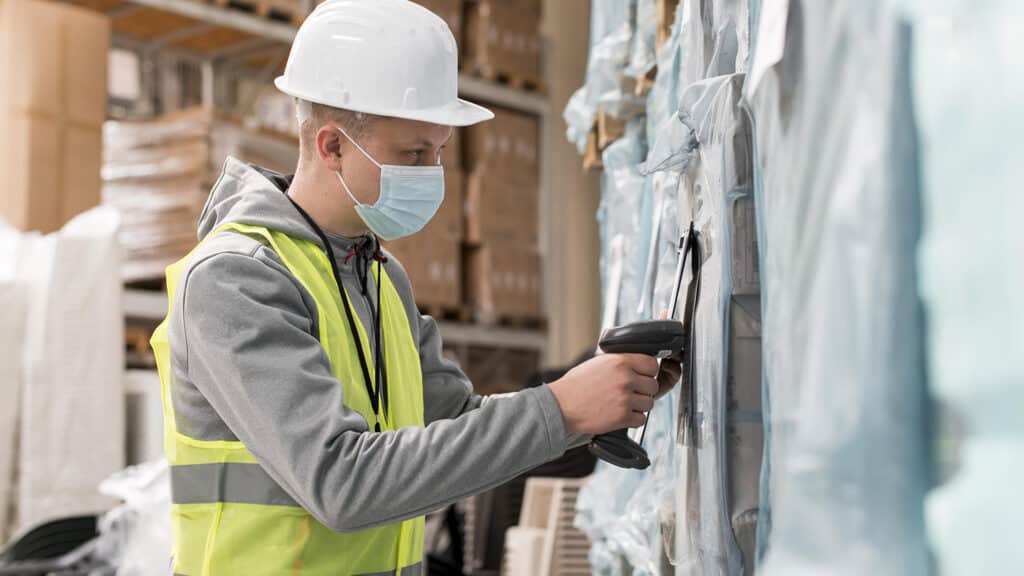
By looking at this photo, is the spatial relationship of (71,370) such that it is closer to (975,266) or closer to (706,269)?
(706,269)

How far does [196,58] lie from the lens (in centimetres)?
823

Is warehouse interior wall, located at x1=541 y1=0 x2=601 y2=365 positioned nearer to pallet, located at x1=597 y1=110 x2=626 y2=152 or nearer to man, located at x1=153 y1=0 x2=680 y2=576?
pallet, located at x1=597 y1=110 x2=626 y2=152

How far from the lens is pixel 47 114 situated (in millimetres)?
6090

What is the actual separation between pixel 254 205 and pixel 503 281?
6.33 meters

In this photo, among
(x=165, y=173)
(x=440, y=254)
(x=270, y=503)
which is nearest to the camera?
(x=270, y=503)

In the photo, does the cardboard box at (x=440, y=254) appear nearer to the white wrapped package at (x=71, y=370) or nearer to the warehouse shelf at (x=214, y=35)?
the warehouse shelf at (x=214, y=35)

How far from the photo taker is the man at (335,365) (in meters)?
1.85

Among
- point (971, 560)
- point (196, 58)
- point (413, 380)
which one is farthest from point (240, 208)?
point (196, 58)

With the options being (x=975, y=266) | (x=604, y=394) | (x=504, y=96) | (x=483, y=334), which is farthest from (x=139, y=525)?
(x=504, y=96)

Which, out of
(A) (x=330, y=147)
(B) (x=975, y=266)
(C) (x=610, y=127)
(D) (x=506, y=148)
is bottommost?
(B) (x=975, y=266)

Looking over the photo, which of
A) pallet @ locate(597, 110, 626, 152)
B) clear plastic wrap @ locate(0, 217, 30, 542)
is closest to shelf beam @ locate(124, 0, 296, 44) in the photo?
clear plastic wrap @ locate(0, 217, 30, 542)

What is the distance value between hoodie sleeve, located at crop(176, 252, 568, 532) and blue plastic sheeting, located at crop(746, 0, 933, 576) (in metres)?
0.62

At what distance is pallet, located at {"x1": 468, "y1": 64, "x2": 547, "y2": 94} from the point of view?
841 centimetres

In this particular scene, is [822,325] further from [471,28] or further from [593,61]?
[471,28]
